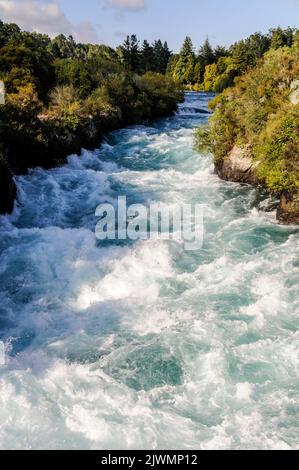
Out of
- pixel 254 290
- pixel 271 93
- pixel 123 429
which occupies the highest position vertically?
pixel 271 93

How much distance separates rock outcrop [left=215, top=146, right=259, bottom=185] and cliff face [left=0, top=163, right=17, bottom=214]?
8.76 m

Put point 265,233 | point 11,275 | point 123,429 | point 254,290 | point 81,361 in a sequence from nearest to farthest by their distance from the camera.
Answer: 1. point 123,429
2. point 81,361
3. point 254,290
4. point 11,275
5. point 265,233

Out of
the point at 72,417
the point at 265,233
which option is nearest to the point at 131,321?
the point at 72,417

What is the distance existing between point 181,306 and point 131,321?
4.18 feet

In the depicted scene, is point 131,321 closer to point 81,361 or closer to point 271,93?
point 81,361

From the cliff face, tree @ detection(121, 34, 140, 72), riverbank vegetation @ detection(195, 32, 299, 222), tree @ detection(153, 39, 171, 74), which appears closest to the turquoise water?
the cliff face

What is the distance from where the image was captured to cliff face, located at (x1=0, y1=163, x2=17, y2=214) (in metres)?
14.9

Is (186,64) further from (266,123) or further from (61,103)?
(266,123)

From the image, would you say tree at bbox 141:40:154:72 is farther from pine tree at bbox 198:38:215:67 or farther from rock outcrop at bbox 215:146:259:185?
rock outcrop at bbox 215:146:259:185

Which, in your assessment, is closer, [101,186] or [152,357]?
[152,357]

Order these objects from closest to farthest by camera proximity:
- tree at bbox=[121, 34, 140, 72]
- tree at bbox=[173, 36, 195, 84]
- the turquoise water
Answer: the turquoise water → tree at bbox=[121, 34, 140, 72] → tree at bbox=[173, 36, 195, 84]

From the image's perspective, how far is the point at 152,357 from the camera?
8453 mm

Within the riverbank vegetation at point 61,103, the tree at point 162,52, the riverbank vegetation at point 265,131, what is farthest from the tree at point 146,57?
the riverbank vegetation at point 265,131

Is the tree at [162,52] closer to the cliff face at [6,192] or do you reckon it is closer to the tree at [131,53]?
the tree at [131,53]
